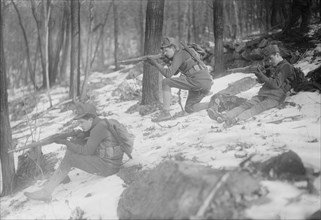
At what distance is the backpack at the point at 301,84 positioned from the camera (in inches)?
254

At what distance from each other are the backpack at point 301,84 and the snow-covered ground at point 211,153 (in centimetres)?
15

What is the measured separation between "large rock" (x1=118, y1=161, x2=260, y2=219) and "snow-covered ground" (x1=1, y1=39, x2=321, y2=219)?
0.20 meters

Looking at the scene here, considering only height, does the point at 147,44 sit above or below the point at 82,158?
above

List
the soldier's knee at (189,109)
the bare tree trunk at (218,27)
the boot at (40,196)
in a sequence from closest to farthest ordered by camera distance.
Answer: the boot at (40,196) < the soldier's knee at (189,109) < the bare tree trunk at (218,27)

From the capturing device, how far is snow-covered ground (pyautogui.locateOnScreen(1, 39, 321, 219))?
3445mm

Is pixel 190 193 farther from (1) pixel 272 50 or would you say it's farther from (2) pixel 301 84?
(2) pixel 301 84

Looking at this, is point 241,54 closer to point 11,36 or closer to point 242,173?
point 242,173

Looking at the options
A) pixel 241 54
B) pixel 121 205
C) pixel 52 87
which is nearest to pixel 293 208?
pixel 121 205

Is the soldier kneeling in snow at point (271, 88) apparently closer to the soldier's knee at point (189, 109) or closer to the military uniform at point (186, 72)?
the military uniform at point (186, 72)

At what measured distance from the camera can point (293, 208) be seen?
3.28m

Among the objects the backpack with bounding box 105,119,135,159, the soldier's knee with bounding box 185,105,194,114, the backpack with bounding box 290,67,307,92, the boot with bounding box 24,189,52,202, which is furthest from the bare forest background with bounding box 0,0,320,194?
the backpack with bounding box 290,67,307,92

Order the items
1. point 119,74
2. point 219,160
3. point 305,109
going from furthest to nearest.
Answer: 1. point 119,74
2. point 305,109
3. point 219,160

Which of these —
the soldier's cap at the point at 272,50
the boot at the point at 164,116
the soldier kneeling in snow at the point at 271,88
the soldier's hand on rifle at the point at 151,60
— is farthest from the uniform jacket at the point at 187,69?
the soldier's cap at the point at 272,50

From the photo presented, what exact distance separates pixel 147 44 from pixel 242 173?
233 inches
